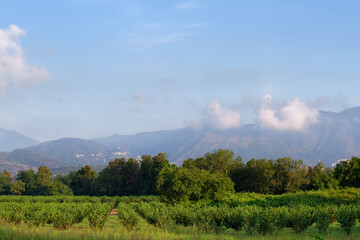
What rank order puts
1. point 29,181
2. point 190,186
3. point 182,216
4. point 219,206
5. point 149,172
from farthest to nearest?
1. point 29,181
2. point 149,172
3. point 190,186
4. point 219,206
5. point 182,216

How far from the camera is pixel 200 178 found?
110ft

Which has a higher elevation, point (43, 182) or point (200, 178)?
point (200, 178)

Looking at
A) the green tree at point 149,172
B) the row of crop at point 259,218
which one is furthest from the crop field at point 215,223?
the green tree at point 149,172

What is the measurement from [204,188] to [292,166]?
25.3 meters

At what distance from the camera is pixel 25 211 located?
2627cm

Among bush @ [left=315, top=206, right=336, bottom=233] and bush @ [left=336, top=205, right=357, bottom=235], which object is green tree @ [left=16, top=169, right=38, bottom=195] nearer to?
bush @ [left=315, top=206, right=336, bottom=233]

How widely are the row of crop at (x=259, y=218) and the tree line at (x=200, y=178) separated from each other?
37.4ft

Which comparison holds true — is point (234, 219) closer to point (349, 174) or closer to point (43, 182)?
point (349, 174)

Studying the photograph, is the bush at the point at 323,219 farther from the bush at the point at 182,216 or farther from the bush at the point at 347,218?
the bush at the point at 182,216

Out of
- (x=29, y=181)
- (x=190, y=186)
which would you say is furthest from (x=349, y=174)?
(x=29, y=181)

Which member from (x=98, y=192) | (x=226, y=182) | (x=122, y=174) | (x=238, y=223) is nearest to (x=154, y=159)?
(x=122, y=174)

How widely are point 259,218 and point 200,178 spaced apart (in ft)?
50.8

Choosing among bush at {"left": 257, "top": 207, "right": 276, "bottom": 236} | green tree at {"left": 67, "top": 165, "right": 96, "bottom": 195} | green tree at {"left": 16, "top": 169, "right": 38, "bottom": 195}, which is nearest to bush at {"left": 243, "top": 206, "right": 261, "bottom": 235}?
bush at {"left": 257, "top": 207, "right": 276, "bottom": 236}

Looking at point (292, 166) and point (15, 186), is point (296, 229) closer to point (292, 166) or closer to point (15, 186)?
point (292, 166)
